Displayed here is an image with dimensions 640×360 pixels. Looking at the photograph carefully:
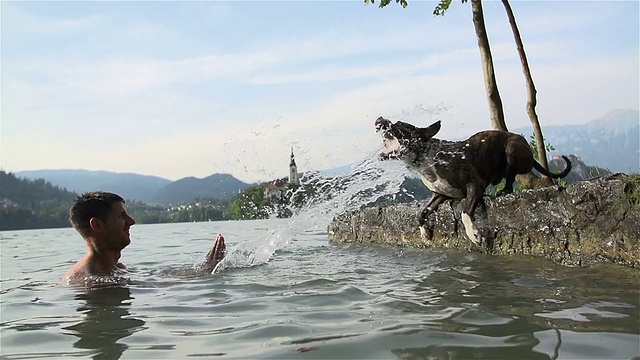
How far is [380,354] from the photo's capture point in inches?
117

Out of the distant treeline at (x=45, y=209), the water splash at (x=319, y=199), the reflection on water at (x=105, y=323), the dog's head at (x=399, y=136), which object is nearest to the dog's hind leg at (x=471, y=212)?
the dog's head at (x=399, y=136)

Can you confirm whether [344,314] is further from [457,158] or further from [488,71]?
[488,71]

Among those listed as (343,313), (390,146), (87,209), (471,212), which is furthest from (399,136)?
(87,209)

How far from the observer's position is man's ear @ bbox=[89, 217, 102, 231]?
22.1ft

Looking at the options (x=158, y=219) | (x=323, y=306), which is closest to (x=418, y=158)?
(x=323, y=306)

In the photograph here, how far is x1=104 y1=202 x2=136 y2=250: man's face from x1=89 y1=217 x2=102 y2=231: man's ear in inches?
2.7

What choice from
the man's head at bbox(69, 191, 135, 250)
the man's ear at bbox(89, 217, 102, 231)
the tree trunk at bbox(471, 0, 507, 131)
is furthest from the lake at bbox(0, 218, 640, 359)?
the tree trunk at bbox(471, 0, 507, 131)

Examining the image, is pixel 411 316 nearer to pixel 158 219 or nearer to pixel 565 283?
pixel 565 283

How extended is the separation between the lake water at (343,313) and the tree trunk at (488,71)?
3.45m

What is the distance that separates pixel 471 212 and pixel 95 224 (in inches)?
174

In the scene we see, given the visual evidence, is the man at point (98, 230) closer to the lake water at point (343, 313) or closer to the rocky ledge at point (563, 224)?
the lake water at point (343, 313)

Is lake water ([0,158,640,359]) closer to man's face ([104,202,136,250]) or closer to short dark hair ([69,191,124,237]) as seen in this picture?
man's face ([104,202,136,250])

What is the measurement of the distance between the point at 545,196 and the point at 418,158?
76.8 inches

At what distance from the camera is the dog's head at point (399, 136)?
599 cm
